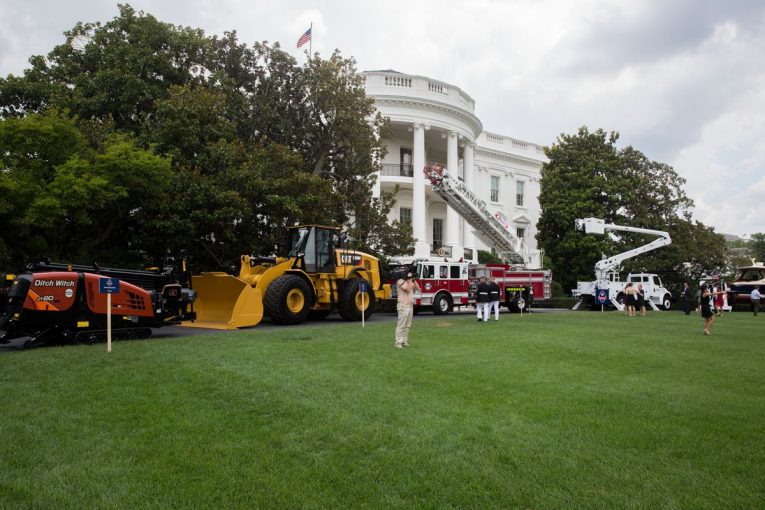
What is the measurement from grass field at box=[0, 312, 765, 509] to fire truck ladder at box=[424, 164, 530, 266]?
53.9 ft

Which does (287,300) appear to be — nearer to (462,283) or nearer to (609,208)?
(462,283)

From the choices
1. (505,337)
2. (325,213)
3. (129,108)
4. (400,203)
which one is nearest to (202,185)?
(325,213)

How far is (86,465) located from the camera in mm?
4668

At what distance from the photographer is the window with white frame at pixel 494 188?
4669cm

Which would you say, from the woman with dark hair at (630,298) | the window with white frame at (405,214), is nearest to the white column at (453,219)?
the window with white frame at (405,214)

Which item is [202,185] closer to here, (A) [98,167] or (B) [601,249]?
(A) [98,167]

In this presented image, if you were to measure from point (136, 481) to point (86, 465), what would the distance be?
63 centimetres

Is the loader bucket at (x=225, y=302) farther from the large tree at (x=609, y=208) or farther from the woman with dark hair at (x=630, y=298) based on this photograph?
the large tree at (x=609, y=208)

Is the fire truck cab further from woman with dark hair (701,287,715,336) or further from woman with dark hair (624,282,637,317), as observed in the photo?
woman with dark hair (701,287,715,336)

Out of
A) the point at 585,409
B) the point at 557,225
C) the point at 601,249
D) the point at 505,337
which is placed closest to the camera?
the point at 585,409

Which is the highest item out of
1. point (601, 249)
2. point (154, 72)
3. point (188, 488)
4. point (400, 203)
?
point (154, 72)

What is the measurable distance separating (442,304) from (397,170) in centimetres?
1674

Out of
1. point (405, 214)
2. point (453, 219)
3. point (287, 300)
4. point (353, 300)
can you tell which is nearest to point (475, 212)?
point (453, 219)

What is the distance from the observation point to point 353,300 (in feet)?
63.7
